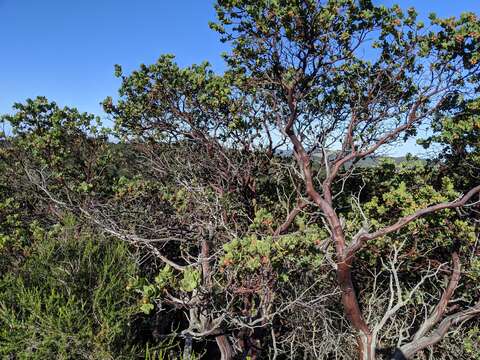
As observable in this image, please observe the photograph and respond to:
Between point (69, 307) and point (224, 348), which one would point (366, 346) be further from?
point (69, 307)

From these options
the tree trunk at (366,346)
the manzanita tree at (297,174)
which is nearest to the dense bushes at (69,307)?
the manzanita tree at (297,174)

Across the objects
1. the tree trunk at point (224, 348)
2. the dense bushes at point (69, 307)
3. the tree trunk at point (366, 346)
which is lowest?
the tree trunk at point (366, 346)

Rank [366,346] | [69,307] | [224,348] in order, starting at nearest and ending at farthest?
[69,307]
[366,346]
[224,348]

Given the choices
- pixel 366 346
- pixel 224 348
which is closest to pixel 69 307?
pixel 224 348

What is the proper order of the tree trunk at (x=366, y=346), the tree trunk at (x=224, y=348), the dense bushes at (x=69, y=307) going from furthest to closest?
the tree trunk at (x=224, y=348)
the tree trunk at (x=366, y=346)
the dense bushes at (x=69, y=307)

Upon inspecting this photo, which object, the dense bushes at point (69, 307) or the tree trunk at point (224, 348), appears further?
the tree trunk at point (224, 348)

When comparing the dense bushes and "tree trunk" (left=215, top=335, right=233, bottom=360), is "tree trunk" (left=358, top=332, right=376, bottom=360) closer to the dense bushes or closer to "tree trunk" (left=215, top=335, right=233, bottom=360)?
"tree trunk" (left=215, top=335, right=233, bottom=360)

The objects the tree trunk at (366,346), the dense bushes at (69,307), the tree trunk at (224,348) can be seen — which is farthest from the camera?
the tree trunk at (224,348)

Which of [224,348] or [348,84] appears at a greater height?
[348,84]

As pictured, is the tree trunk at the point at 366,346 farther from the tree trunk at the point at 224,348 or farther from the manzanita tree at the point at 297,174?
the tree trunk at the point at 224,348

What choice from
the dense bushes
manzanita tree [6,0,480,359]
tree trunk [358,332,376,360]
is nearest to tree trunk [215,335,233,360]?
manzanita tree [6,0,480,359]

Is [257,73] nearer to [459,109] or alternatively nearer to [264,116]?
[264,116]

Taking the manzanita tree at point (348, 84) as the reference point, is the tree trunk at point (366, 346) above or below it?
below

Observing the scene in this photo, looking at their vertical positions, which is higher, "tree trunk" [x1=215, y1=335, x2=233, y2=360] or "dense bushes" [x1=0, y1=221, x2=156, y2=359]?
"dense bushes" [x1=0, y1=221, x2=156, y2=359]
